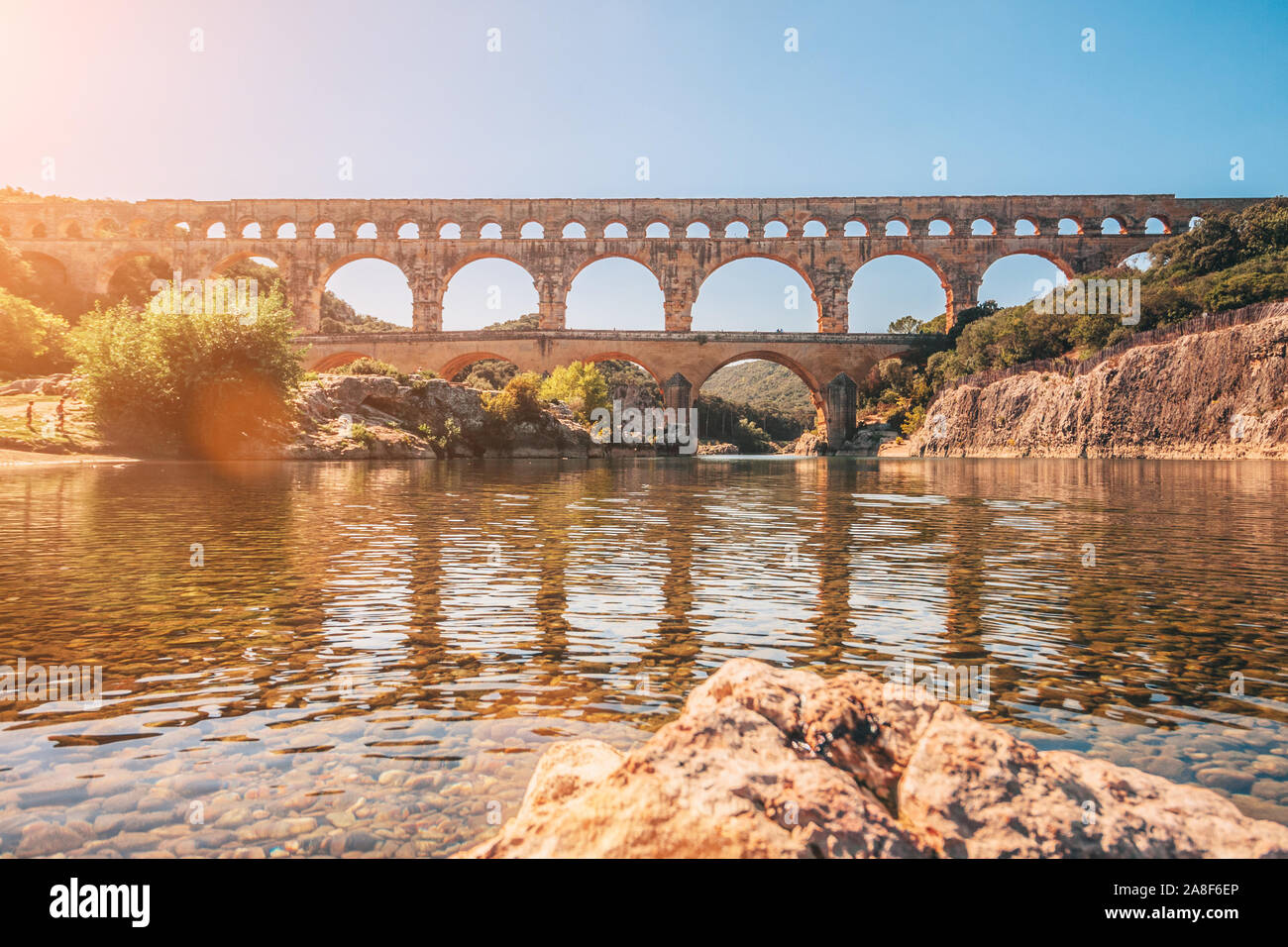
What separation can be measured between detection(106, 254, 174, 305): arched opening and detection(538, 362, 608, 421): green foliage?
1369 inches

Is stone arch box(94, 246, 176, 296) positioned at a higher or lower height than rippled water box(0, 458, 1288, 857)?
higher

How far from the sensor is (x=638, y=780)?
1.88 m

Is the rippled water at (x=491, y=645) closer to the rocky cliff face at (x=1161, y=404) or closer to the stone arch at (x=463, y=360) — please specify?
the rocky cliff face at (x=1161, y=404)

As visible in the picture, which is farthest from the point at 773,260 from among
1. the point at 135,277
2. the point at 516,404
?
the point at 135,277

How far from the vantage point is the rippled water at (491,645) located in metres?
2.56

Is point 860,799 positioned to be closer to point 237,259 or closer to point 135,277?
point 237,259

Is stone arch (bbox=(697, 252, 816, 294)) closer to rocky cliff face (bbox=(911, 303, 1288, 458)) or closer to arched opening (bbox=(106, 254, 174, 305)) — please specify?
rocky cliff face (bbox=(911, 303, 1288, 458))

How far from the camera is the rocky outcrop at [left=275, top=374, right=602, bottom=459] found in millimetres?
31547

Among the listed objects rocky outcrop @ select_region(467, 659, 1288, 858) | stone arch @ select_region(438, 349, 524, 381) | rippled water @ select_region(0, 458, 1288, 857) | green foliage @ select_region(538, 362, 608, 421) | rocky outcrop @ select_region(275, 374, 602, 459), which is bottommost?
rippled water @ select_region(0, 458, 1288, 857)

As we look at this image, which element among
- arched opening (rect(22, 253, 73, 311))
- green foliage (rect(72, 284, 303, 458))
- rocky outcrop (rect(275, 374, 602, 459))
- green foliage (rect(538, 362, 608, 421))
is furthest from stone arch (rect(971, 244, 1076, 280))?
arched opening (rect(22, 253, 73, 311))

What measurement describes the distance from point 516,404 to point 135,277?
4223cm

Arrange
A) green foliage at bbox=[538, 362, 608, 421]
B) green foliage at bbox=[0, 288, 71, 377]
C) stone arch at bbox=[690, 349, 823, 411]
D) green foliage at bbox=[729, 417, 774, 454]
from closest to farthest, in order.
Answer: green foliage at bbox=[0, 288, 71, 377], green foliage at bbox=[538, 362, 608, 421], stone arch at bbox=[690, 349, 823, 411], green foliage at bbox=[729, 417, 774, 454]
